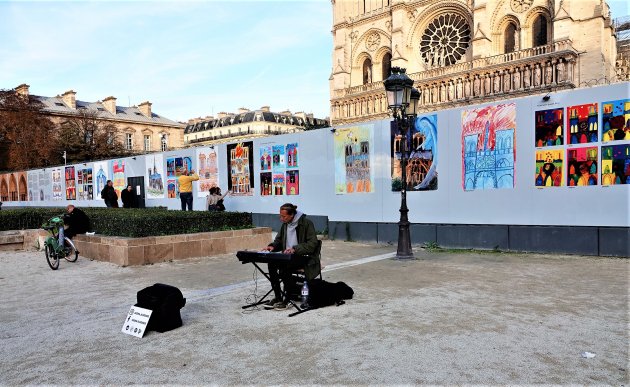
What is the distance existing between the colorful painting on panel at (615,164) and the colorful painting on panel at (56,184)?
25.2 metres

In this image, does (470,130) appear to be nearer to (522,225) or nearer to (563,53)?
(522,225)

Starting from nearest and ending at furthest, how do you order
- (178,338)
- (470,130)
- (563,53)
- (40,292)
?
(178,338) → (40,292) → (470,130) → (563,53)

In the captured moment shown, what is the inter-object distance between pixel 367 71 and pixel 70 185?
3469 cm

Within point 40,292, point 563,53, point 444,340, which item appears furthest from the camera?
point 563,53

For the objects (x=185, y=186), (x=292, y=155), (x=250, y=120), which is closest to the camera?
(x=292, y=155)

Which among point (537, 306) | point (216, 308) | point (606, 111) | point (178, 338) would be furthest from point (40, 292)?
point (606, 111)

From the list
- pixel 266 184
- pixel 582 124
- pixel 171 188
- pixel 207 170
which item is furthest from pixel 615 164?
pixel 171 188

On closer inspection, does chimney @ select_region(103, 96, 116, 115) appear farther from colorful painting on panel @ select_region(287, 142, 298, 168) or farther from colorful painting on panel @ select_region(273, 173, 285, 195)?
colorful painting on panel @ select_region(287, 142, 298, 168)

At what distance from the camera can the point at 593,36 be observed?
3434 cm

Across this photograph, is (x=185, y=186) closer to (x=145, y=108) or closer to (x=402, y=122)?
(x=402, y=122)

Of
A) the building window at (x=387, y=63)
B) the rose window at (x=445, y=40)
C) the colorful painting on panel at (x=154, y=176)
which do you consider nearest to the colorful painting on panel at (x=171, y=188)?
the colorful painting on panel at (x=154, y=176)

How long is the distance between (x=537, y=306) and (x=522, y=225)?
198 inches

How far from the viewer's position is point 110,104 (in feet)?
232

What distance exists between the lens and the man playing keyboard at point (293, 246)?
5.86m
